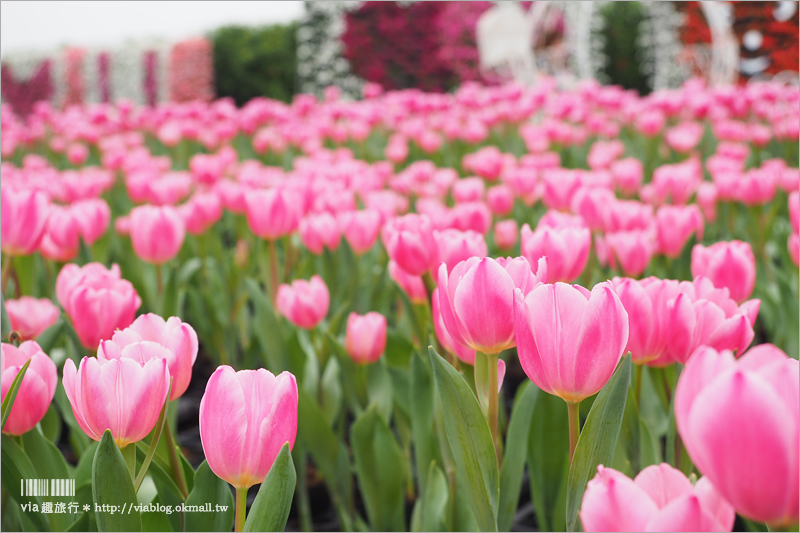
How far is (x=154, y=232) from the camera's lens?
4.71 ft

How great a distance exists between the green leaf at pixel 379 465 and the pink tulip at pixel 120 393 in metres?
0.44

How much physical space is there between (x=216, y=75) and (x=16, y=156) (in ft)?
38.9

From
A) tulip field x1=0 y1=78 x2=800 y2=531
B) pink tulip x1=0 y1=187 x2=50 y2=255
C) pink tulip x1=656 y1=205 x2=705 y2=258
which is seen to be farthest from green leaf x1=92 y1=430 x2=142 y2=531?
pink tulip x1=656 y1=205 x2=705 y2=258

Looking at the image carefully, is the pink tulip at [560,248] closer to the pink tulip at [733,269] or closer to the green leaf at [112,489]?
the pink tulip at [733,269]

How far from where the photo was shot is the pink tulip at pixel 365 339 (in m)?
1.11

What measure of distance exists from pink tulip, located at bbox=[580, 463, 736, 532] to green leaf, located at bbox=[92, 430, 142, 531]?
37cm

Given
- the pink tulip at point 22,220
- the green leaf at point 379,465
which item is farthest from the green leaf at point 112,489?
the pink tulip at point 22,220

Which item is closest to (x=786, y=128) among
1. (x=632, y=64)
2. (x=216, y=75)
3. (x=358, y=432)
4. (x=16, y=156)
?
(x=358, y=432)

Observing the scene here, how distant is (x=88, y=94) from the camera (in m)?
11.9

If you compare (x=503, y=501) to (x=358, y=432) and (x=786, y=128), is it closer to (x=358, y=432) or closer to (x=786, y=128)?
(x=358, y=432)

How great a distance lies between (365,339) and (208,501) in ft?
1.61

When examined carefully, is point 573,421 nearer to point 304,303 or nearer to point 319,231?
point 304,303

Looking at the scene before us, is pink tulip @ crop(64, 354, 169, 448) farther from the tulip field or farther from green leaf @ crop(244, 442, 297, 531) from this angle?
green leaf @ crop(244, 442, 297, 531)

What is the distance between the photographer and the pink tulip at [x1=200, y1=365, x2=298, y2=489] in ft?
1.77
